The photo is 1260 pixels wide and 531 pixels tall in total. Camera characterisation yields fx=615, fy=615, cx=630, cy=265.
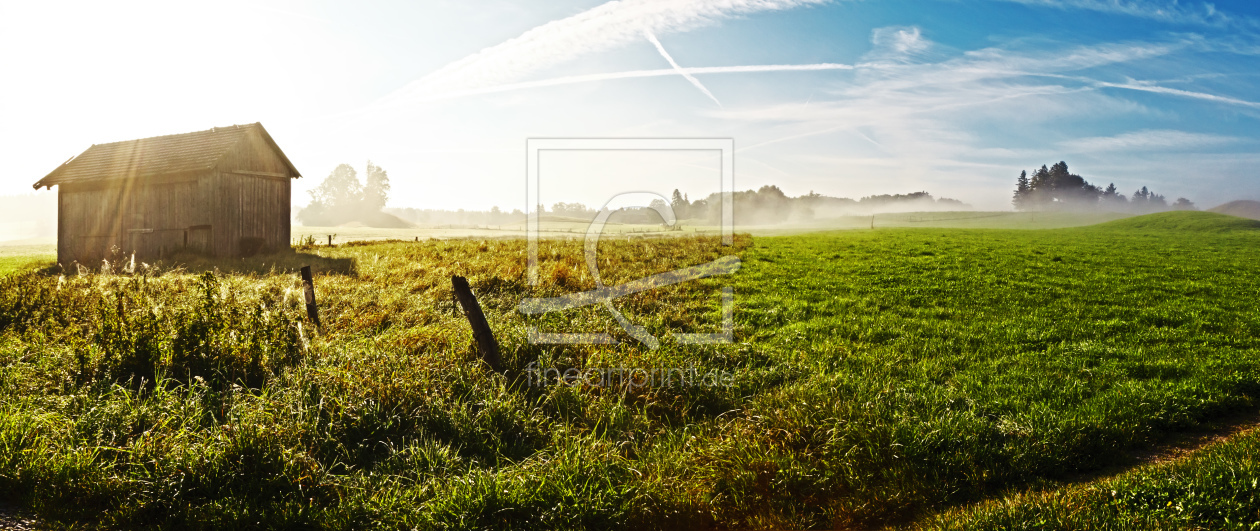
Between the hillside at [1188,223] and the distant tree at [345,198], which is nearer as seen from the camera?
the hillside at [1188,223]

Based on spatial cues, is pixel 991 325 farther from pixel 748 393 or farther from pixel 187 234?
pixel 187 234

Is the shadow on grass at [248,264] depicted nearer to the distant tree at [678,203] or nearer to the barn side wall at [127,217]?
the barn side wall at [127,217]

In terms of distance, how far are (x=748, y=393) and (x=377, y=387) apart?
164 inches

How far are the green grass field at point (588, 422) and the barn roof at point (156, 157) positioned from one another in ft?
59.1

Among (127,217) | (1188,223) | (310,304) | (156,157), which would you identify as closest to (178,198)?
(127,217)

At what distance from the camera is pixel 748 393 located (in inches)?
290

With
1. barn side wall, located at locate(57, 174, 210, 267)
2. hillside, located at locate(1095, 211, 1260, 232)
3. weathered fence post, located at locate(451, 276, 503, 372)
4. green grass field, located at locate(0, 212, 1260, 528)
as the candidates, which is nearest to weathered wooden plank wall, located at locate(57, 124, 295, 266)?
barn side wall, located at locate(57, 174, 210, 267)

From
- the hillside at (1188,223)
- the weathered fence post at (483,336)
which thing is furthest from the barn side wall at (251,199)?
the hillside at (1188,223)

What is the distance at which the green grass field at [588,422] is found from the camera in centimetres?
482

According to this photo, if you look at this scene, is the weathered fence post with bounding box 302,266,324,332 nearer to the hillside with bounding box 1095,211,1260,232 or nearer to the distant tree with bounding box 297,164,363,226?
the hillside with bounding box 1095,211,1260,232

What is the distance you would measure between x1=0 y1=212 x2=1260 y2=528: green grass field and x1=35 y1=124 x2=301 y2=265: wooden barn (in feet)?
A: 55.4

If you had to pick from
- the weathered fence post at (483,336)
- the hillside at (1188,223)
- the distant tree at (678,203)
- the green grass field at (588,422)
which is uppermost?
the hillside at (1188,223)

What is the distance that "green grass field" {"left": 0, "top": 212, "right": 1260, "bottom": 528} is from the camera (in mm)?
4816

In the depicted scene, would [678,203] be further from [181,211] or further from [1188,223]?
[1188,223]
